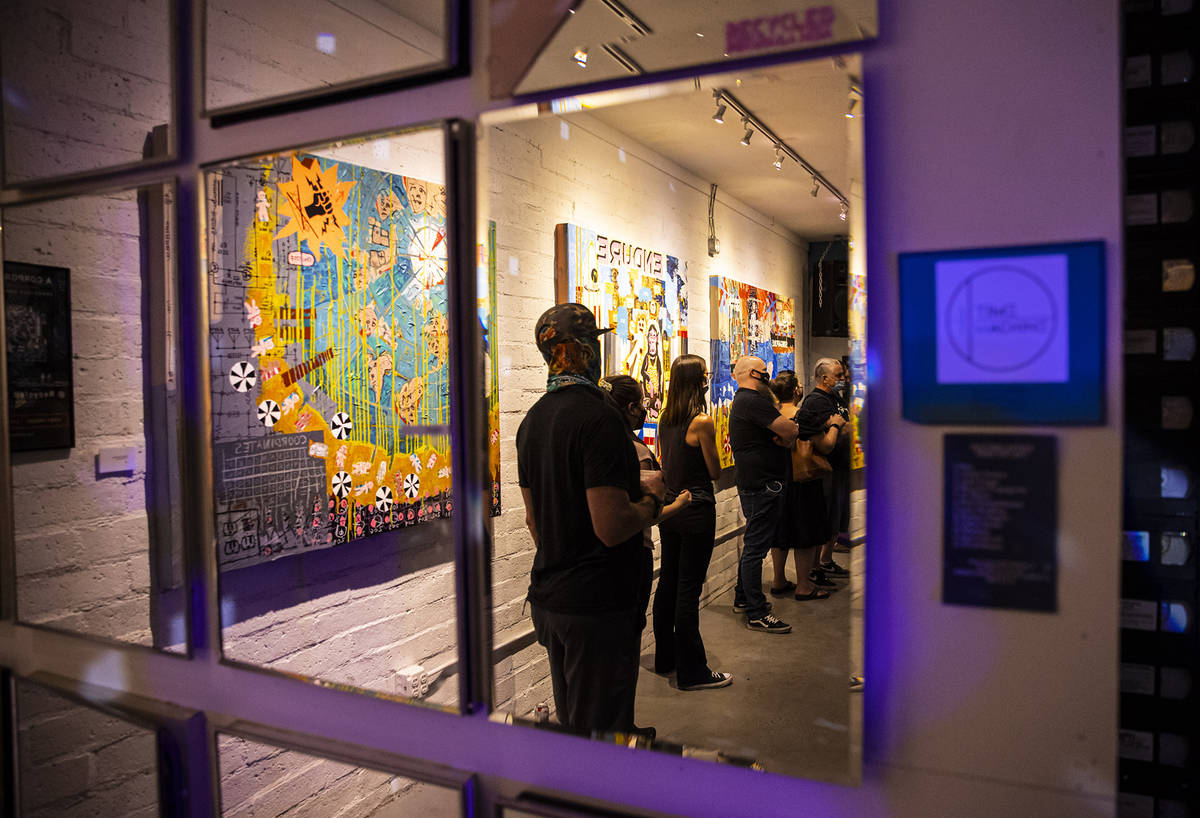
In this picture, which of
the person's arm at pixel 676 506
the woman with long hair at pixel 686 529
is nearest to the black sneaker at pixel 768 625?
the woman with long hair at pixel 686 529

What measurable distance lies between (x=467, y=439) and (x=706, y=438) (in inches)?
86.5

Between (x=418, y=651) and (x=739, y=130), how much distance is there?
289 centimetres

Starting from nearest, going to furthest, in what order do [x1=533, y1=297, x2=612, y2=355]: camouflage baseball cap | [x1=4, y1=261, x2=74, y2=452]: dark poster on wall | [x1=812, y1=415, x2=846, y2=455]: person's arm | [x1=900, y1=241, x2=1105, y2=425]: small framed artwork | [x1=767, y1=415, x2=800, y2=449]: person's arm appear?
[x1=900, y1=241, x2=1105, y2=425]: small framed artwork < [x1=4, y1=261, x2=74, y2=452]: dark poster on wall < [x1=533, y1=297, x2=612, y2=355]: camouflage baseball cap < [x1=767, y1=415, x2=800, y2=449]: person's arm < [x1=812, y1=415, x2=846, y2=455]: person's arm

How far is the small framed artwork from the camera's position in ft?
2.68

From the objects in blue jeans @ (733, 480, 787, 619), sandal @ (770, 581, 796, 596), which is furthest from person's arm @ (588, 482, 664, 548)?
sandal @ (770, 581, 796, 596)

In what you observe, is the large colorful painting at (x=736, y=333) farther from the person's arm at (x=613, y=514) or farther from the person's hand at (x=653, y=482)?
the person's arm at (x=613, y=514)

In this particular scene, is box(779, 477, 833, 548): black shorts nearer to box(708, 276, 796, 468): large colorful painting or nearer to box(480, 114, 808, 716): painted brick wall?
box(708, 276, 796, 468): large colorful painting

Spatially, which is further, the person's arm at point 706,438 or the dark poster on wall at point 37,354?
the person's arm at point 706,438

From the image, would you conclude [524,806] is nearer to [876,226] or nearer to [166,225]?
[876,226]

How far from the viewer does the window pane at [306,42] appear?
2.01 metres

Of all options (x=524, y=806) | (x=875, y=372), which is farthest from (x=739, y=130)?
(x=524, y=806)

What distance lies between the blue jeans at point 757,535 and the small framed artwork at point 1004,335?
10.2 feet

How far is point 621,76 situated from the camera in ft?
3.49

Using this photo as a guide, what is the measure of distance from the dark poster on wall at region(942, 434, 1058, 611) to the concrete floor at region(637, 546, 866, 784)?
1065 millimetres
